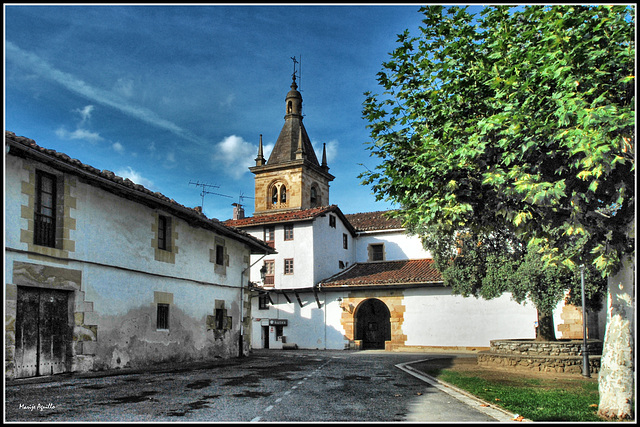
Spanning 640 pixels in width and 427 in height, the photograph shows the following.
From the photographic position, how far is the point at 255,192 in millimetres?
45906

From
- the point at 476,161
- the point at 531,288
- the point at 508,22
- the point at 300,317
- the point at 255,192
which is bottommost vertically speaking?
the point at 300,317

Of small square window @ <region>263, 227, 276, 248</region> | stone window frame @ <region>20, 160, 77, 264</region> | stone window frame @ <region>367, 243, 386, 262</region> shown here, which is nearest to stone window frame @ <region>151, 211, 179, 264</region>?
stone window frame @ <region>20, 160, 77, 264</region>

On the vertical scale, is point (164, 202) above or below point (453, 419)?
above

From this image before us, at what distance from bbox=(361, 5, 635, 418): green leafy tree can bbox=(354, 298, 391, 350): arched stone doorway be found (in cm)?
2430

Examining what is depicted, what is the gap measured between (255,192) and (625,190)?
39.9 m

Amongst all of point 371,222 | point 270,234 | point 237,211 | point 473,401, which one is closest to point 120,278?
point 473,401

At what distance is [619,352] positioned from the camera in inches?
299

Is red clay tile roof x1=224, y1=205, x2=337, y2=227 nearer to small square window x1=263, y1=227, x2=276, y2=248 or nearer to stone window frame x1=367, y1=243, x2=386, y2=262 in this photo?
small square window x1=263, y1=227, x2=276, y2=248

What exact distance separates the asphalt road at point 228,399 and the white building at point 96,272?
3.39ft

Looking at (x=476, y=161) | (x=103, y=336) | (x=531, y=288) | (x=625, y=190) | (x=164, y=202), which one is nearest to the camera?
(x=625, y=190)

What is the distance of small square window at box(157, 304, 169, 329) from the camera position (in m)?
15.8

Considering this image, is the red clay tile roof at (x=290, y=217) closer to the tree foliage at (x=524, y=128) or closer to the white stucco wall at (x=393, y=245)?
the white stucco wall at (x=393, y=245)

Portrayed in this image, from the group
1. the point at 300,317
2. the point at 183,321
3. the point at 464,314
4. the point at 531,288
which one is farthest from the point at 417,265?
the point at 183,321

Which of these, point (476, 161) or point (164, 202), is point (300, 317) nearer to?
point (164, 202)
